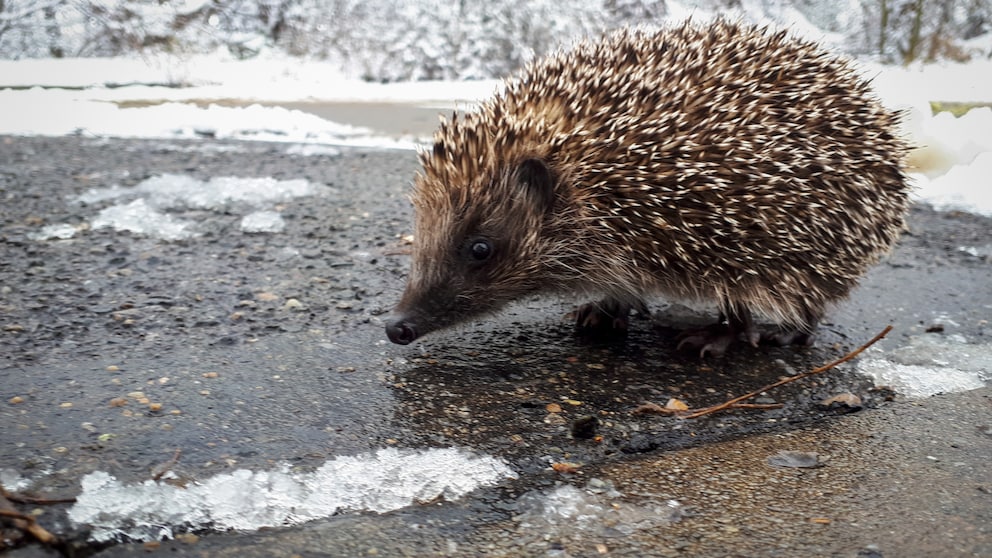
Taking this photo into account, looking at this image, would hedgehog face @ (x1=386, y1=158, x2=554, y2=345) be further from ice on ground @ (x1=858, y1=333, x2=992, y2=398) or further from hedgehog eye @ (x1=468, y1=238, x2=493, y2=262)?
ice on ground @ (x1=858, y1=333, x2=992, y2=398)

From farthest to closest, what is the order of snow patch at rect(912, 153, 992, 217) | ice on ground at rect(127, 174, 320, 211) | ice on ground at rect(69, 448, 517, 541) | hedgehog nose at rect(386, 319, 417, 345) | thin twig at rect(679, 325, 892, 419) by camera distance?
snow patch at rect(912, 153, 992, 217)
ice on ground at rect(127, 174, 320, 211)
hedgehog nose at rect(386, 319, 417, 345)
thin twig at rect(679, 325, 892, 419)
ice on ground at rect(69, 448, 517, 541)

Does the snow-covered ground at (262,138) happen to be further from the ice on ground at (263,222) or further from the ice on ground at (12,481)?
the ice on ground at (12,481)

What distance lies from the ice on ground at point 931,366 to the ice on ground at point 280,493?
61.2 inches

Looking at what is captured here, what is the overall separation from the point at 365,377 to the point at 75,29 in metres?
4.19

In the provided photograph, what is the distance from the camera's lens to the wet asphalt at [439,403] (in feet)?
6.26

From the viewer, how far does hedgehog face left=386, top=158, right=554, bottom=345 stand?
297 centimetres

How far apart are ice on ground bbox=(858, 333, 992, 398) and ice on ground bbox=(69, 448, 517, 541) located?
155cm

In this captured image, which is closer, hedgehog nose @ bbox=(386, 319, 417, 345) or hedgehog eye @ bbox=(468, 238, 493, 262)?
hedgehog nose @ bbox=(386, 319, 417, 345)

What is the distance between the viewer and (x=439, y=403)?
2580mm

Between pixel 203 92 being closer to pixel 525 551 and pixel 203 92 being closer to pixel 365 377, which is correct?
pixel 365 377

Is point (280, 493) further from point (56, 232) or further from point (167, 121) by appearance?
point (167, 121)

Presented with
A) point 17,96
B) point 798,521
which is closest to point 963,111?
point 798,521

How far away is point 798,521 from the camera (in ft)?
6.41

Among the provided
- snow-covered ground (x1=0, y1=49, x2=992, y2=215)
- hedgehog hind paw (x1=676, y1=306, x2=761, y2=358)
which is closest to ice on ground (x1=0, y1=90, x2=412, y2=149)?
snow-covered ground (x1=0, y1=49, x2=992, y2=215)
